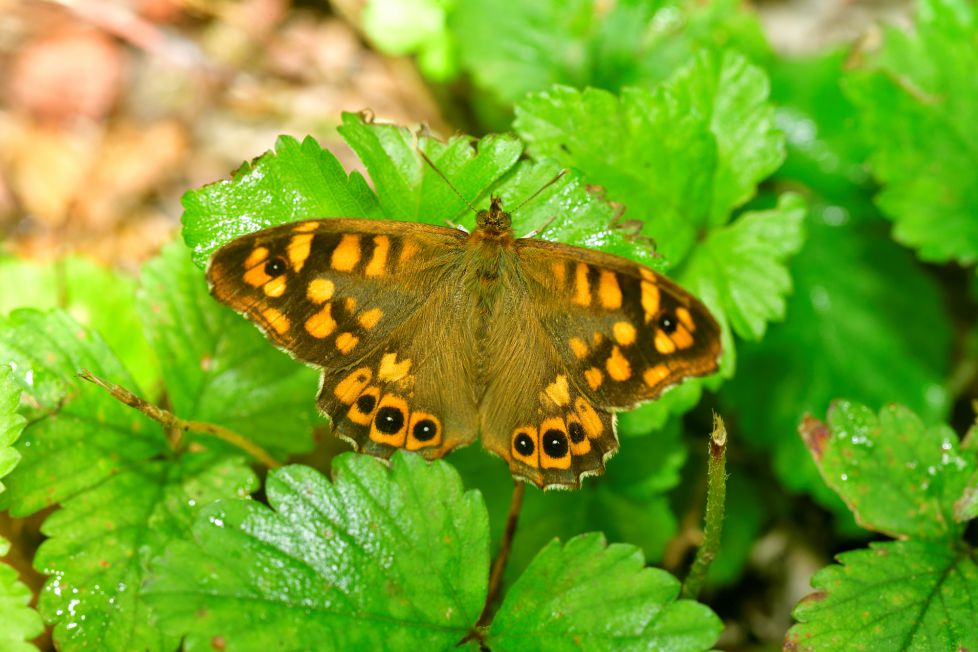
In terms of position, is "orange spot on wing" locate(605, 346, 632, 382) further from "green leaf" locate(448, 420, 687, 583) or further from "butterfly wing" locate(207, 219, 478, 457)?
"green leaf" locate(448, 420, 687, 583)

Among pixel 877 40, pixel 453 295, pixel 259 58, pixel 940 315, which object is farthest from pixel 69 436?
pixel 877 40

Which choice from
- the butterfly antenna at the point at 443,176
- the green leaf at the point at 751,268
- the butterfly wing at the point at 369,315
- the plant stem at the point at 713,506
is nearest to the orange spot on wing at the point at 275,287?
the butterfly wing at the point at 369,315

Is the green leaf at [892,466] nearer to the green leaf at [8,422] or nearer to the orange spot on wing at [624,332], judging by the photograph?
the orange spot on wing at [624,332]

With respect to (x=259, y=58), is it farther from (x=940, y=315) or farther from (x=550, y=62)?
(x=940, y=315)

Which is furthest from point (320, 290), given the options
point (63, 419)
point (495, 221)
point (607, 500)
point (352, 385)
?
point (607, 500)

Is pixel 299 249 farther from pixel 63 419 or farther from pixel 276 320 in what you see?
pixel 63 419

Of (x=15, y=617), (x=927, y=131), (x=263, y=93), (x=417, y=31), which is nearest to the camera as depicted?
(x=15, y=617)

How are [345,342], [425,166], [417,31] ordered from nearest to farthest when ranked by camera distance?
[345,342]
[425,166]
[417,31]

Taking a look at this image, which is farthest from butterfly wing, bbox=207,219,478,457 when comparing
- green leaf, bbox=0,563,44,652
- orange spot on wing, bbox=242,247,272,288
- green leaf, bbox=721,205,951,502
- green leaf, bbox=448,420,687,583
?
green leaf, bbox=721,205,951,502
